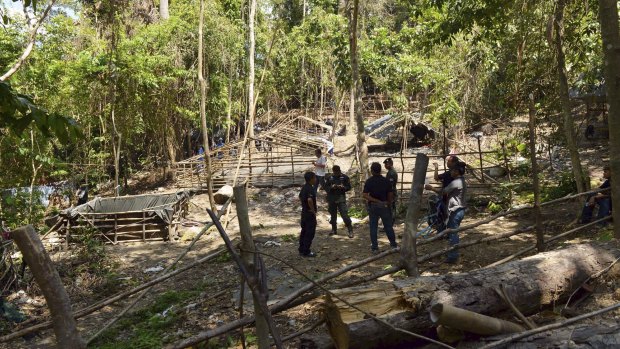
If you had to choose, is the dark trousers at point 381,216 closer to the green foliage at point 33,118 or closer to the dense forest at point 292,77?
the dense forest at point 292,77

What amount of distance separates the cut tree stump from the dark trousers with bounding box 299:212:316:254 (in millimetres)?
3923

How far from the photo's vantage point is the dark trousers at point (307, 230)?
25.2ft

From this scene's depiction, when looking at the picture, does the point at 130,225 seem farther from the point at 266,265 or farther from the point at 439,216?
the point at 439,216

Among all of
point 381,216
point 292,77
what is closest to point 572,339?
point 381,216

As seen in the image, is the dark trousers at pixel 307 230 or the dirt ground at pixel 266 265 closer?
the dirt ground at pixel 266 265

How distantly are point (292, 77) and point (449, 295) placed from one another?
75.5 ft

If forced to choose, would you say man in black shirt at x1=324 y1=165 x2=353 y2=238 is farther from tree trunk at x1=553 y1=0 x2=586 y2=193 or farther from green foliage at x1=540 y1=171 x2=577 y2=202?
green foliage at x1=540 y1=171 x2=577 y2=202

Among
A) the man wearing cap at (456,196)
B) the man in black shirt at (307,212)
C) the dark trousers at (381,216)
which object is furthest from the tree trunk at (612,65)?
the man in black shirt at (307,212)

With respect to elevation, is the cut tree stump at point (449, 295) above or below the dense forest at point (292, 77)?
below

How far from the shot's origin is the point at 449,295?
3.44 meters

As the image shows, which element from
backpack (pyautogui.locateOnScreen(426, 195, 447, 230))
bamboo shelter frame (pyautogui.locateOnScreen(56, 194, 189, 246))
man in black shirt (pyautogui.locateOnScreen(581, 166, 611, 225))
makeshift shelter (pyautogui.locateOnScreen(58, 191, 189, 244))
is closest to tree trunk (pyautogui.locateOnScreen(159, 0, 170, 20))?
makeshift shelter (pyautogui.locateOnScreen(58, 191, 189, 244))

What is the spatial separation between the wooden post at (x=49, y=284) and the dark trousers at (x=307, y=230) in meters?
5.41

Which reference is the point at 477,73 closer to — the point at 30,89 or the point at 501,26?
the point at 501,26

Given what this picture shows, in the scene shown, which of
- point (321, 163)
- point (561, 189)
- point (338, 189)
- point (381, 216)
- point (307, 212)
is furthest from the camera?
point (321, 163)
